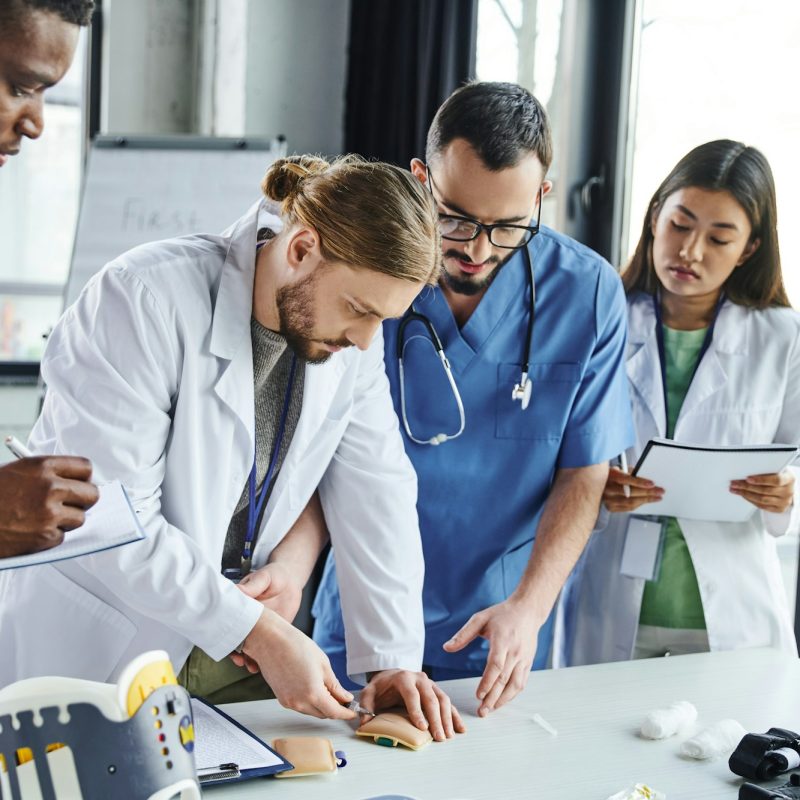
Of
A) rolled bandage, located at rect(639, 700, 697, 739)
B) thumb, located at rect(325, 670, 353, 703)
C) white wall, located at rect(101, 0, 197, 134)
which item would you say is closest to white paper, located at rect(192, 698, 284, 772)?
thumb, located at rect(325, 670, 353, 703)

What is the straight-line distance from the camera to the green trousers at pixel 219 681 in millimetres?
1492

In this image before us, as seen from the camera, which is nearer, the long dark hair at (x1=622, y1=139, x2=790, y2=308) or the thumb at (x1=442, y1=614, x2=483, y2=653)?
the thumb at (x1=442, y1=614, x2=483, y2=653)

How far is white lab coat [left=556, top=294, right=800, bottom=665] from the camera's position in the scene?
1847 mm

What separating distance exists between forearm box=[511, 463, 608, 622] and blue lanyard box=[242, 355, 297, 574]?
16.8 inches

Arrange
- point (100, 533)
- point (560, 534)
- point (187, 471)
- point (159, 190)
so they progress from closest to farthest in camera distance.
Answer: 1. point (100, 533)
2. point (187, 471)
3. point (560, 534)
4. point (159, 190)

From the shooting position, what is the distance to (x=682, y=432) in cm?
193

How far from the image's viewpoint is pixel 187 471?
1.37 meters

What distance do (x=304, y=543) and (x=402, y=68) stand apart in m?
2.18

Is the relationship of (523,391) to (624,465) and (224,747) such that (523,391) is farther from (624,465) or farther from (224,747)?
(224,747)

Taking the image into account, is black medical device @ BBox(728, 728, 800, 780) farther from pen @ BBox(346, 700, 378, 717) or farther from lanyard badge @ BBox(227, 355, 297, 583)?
lanyard badge @ BBox(227, 355, 297, 583)

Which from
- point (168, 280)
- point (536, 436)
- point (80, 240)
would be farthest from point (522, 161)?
point (80, 240)

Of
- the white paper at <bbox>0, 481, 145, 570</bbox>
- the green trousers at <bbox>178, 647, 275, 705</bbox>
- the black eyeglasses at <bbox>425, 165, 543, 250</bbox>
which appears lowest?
the green trousers at <bbox>178, 647, 275, 705</bbox>

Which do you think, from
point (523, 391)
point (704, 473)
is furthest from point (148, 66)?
point (704, 473)

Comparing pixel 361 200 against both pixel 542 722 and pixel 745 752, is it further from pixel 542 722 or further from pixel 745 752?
pixel 745 752
